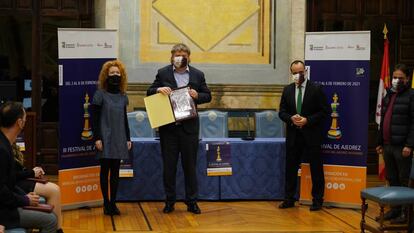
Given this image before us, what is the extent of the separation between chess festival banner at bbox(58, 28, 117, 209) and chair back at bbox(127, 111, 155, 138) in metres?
1.42

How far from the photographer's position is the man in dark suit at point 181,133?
756cm

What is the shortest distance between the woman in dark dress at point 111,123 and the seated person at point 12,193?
2206 mm

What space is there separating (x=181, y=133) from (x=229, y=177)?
1.13m

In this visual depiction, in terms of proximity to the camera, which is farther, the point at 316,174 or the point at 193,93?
the point at 316,174

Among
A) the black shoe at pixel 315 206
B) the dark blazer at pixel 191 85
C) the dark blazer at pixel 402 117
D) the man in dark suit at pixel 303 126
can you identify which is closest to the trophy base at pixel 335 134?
the man in dark suit at pixel 303 126

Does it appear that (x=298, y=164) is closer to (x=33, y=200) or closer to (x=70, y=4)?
(x=33, y=200)

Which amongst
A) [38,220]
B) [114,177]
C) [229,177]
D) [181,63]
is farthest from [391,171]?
[38,220]

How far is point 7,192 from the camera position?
4629 mm

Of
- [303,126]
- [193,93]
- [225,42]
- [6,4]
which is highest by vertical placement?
[6,4]

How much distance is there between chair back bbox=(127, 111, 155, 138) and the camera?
30.6ft

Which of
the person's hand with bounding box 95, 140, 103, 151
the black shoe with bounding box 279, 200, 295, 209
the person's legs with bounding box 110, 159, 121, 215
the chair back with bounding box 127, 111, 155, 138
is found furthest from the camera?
the chair back with bounding box 127, 111, 155, 138

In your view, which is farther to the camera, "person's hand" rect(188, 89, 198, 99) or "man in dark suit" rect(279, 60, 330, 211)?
"man in dark suit" rect(279, 60, 330, 211)

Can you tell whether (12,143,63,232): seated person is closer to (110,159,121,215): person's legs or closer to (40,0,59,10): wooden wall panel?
(110,159,121,215): person's legs

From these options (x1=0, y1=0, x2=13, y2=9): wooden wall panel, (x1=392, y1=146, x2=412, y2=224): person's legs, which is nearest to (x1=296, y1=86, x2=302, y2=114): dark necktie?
(x1=392, y1=146, x2=412, y2=224): person's legs
